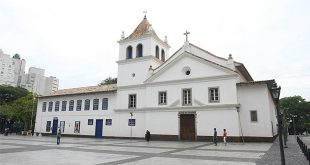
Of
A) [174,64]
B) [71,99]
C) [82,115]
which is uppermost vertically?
[174,64]

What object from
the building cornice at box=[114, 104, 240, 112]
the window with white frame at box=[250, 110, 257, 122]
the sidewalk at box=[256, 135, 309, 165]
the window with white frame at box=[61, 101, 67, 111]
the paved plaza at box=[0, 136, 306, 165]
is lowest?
the paved plaza at box=[0, 136, 306, 165]

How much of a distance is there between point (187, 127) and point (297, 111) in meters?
50.0

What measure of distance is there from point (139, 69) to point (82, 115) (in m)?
10.7

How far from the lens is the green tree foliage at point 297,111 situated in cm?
6262

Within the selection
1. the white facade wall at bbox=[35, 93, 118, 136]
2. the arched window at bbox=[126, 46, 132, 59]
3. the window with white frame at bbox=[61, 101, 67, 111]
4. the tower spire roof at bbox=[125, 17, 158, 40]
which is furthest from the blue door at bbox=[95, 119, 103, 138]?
the tower spire roof at bbox=[125, 17, 158, 40]

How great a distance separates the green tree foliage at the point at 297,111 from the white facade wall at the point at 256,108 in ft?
150

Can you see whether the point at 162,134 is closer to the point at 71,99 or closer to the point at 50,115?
the point at 71,99

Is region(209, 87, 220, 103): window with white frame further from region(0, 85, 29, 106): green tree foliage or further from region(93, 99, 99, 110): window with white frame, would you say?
region(0, 85, 29, 106): green tree foliage

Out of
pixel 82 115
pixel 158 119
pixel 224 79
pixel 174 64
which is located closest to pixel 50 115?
pixel 82 115

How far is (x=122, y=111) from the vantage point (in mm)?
30688

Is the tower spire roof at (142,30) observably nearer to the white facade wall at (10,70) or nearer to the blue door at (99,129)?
the blue door at (99,129)

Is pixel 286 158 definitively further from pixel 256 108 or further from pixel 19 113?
pixel 19 113

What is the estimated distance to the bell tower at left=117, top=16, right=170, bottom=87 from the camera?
100 feet

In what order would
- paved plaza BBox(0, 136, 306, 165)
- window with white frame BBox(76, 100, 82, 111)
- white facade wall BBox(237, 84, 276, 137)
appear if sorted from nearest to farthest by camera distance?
paved plaza BBox(0, 136, 306, 165) < white facade wall BBox(237, 84, 276, 137) < window with white frame BBox(76, 100, 82, 111)
